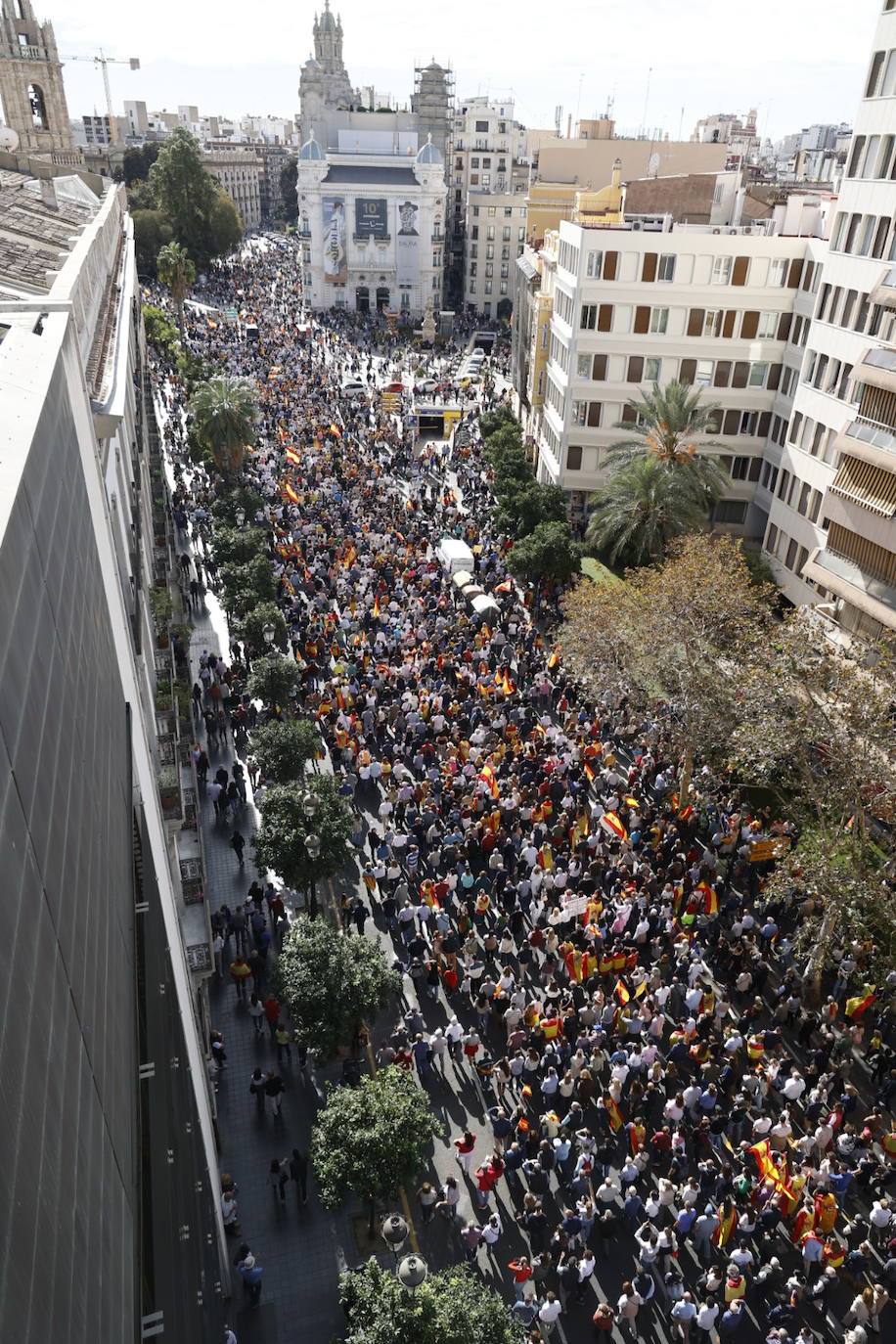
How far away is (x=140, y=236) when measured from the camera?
90.0 metres

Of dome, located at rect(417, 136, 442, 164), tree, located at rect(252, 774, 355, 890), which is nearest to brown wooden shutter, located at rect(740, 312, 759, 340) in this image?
tree, located at rect(252, 774, 355, 890)

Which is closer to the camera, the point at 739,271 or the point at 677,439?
the point at 677,439

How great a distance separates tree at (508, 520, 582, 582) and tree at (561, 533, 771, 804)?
765 cm

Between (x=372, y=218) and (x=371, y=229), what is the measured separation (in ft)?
3.86

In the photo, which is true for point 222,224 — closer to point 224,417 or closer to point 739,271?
point 224,417

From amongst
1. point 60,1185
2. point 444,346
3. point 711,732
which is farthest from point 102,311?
point 444,346

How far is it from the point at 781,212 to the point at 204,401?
979 inches

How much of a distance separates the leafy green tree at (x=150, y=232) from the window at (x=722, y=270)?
6889cm

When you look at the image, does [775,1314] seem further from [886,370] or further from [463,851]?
[886,370]

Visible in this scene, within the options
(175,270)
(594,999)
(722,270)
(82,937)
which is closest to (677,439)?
(722,270)

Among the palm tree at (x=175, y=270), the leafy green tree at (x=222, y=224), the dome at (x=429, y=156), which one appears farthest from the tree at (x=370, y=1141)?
the dome at (x=429, y=156)

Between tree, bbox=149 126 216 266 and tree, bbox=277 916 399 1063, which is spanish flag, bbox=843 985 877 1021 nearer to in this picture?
tree, bbox=277 916 399 1063

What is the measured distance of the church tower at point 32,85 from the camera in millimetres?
50750

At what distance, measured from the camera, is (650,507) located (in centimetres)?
3139
